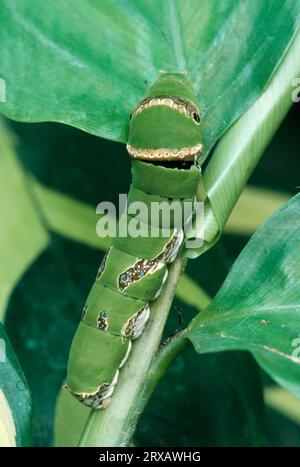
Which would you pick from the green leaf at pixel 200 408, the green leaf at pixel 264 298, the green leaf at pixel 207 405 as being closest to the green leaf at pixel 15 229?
the green leaf at pixel 200 408

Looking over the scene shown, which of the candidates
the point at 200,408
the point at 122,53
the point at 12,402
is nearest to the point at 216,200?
the point at 122,53

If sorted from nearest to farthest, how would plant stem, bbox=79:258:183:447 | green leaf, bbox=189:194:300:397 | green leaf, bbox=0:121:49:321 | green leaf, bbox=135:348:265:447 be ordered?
green leaf, bbox=189:194:300:397 < plant stem, bbox=79:258:183:447 < green leaf, bbox=135:348:265:447 < green leaf, bbox=0:121:49:321

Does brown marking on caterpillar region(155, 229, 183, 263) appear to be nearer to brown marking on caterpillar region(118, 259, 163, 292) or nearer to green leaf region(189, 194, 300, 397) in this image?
brown marking on caterpillar region(118, 259, 163, 292)

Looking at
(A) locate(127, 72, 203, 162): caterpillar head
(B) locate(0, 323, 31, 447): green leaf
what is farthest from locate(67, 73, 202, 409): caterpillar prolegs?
(B) locate(0, 323, 31, 447): green leaf

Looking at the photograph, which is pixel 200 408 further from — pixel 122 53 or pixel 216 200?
pixel 122 53

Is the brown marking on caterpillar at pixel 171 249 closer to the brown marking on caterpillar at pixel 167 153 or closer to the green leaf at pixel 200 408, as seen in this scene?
the brown marking on caterpillar at pixel 167 153
